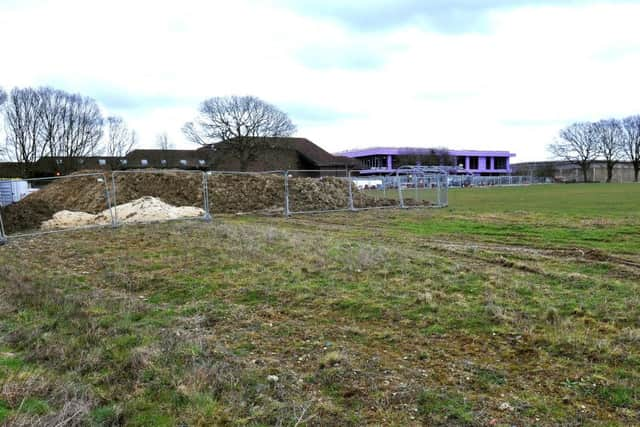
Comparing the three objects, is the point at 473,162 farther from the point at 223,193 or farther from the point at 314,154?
the point at 223,193

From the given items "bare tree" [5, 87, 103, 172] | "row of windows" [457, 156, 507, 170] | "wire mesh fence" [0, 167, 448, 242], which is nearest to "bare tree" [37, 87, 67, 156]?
"bare tree" [5, 87, 103, 172]

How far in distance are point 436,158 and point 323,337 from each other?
304 ft

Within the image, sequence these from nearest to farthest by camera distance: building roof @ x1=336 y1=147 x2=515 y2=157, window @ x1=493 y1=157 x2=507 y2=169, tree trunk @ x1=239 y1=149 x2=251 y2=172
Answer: tree trunk @ x1=239 y1=149 x2=251 y2=172, building roof @ x1=336 y1=147 x2=515 y2=157, window @ x1=493 y1=157 x2=507 y2=169

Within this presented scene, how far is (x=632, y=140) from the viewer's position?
302ft

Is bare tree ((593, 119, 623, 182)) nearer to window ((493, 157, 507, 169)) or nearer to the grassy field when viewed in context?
window ((493, 157, 507, 169))

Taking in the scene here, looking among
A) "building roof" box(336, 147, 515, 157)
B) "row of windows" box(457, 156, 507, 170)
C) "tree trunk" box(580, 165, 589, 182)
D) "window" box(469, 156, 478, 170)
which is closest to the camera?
"tree trunk" box(580, 165, 589, 182)

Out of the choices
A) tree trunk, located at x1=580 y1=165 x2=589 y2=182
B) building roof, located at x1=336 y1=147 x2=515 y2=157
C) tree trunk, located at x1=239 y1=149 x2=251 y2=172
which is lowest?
tree trunk, located at x1=580 y1=165 x2=589 y2=182

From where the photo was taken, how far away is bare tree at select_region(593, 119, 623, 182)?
92312mm

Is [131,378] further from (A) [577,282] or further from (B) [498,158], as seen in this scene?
(B) [498,158]

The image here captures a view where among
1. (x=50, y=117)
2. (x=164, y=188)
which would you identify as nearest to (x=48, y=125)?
(x=50, y=117)

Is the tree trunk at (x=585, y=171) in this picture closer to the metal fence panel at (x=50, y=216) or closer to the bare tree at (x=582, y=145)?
the bare tree at (x=582, y=145)

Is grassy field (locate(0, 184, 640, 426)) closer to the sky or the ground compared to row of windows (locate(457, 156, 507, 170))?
closer to the ground

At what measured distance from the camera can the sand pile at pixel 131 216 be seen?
55.0ft

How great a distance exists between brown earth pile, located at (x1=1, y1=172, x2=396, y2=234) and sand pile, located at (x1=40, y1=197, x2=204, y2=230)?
3.65 metres
